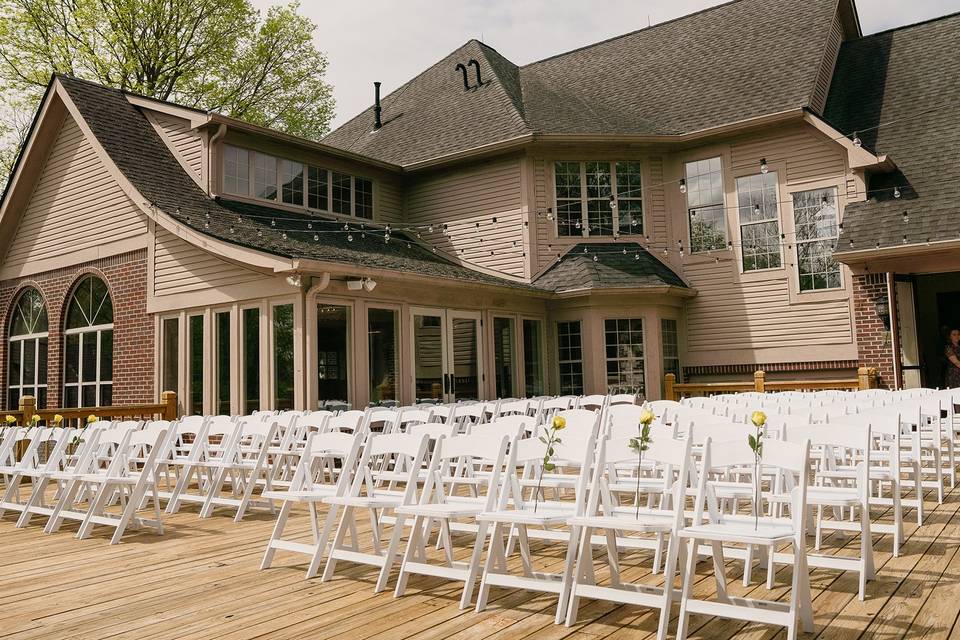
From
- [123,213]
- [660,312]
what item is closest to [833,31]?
[660,312]

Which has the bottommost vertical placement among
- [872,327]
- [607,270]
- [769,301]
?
[872,327]

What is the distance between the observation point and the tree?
22016 mm

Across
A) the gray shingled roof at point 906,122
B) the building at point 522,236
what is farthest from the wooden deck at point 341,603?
the gray shingled roof at point 906,122

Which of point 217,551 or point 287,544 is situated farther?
point 217,551

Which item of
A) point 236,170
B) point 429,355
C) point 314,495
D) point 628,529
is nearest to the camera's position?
point 628,529

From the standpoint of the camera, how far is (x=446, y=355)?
12.4 metres

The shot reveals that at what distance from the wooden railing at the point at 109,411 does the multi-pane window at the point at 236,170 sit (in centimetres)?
374

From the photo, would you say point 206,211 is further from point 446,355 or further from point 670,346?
point 670,346

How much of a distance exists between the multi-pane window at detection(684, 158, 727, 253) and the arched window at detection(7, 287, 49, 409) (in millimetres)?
12272

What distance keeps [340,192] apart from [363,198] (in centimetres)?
72

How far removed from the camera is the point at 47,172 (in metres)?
14.9

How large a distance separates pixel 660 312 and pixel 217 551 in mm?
10199

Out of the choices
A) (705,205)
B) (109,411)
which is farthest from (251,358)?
(705,205)

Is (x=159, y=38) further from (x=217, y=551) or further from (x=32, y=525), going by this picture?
(x=217, y=551)
